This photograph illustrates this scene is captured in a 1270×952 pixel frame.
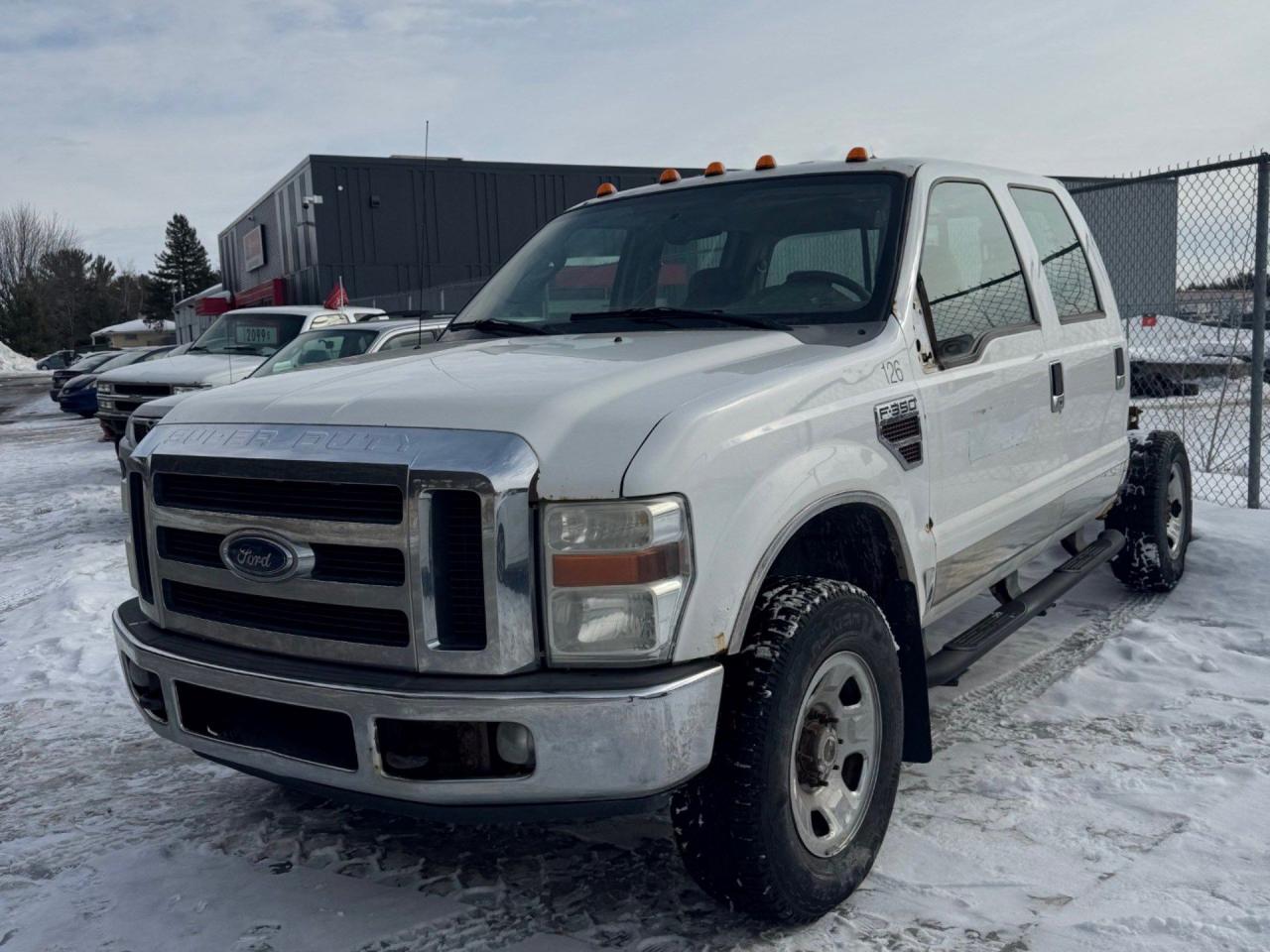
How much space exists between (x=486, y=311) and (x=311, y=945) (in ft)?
7.27

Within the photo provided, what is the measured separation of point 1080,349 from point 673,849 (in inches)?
100

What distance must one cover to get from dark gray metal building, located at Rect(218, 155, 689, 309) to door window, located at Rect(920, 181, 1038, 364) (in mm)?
24771

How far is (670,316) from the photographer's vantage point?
363cm

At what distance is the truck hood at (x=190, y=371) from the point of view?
36.9 ft

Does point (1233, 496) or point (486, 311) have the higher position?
point (486, 311)

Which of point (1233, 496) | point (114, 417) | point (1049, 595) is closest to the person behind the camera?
point (1049, 595)

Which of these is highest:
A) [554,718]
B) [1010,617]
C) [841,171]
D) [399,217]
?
[399,217]

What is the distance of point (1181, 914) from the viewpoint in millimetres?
2842

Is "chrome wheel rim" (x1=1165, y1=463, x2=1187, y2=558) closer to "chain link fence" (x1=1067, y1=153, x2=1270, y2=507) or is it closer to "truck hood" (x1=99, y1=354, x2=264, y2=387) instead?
"chain link fence" (x1=1067, y1=153, x2=1270, y2=507)

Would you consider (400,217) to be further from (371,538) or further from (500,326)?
(371,538)

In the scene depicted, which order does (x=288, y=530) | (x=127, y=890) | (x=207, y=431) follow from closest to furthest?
(x=288, y=530), (x=207, y=431), (x=127, y=890)

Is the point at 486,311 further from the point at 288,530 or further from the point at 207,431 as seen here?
the point at 288,530

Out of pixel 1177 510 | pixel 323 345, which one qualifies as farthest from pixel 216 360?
pixel 1177 510

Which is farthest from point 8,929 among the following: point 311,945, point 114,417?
point 114,417
